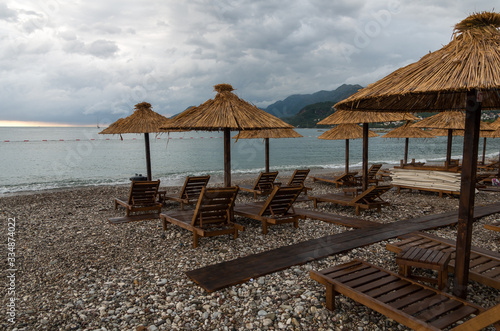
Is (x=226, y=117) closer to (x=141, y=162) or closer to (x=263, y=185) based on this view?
(x=263, y=185)

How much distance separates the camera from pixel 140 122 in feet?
27.8

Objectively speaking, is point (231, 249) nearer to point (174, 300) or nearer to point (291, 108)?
point (174, 300)

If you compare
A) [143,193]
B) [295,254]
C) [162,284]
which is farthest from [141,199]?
[295,254]

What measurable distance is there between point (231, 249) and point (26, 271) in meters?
2.93

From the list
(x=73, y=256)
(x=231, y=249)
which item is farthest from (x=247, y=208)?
(x=73, y=256)

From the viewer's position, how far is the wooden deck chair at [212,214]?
196 inches

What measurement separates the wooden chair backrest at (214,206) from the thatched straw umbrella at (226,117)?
38.7 inches

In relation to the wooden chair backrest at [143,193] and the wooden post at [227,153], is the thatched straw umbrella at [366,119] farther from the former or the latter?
the wooden chair backrest at [143,193]

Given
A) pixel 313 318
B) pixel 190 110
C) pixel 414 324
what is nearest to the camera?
pixel 414 324

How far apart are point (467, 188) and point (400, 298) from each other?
3.81 ft

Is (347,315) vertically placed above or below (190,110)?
below

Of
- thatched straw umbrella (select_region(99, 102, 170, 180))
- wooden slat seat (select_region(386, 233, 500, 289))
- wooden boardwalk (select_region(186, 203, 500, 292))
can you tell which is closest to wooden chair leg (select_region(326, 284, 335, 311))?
wooden boardwalk (select_region(186, 203, 500, 292))

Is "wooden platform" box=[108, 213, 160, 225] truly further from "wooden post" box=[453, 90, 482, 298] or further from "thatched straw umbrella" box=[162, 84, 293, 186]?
"wooden post" box=[453, 90, 482, 298]

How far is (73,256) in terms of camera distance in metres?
4.81
